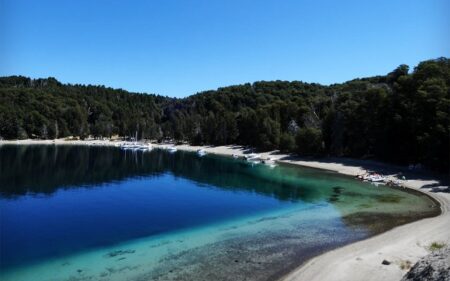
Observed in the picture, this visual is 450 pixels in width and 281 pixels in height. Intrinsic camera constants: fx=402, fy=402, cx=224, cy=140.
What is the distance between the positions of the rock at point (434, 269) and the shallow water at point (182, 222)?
10.2 metres

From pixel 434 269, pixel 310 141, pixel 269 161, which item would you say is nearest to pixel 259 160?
pixel 269 161

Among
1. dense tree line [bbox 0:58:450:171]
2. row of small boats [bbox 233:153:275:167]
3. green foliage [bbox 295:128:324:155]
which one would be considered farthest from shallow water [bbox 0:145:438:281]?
row of small boats [bbox 233:153:275:167]

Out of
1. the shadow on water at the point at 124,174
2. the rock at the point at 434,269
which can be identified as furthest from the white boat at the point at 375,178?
the rock at the point at 434,269

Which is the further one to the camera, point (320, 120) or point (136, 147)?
point (136, 147)

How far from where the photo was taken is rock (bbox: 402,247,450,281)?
1425 centimetres

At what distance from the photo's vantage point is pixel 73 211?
152ft

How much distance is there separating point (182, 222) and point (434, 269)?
95.0ft

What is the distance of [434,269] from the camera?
14.9 m

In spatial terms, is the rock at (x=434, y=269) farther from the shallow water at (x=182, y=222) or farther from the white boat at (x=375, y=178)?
the white boat at (x=375, y=178)

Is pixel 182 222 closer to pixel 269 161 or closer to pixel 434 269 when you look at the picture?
pixel 434 269

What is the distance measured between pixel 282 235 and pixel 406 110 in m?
48.6

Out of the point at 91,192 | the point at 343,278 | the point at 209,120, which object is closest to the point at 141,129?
the point at 209,120

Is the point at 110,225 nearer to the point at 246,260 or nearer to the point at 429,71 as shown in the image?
the point at 246,260

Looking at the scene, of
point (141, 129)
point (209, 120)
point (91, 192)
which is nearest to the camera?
point (91, 192)
